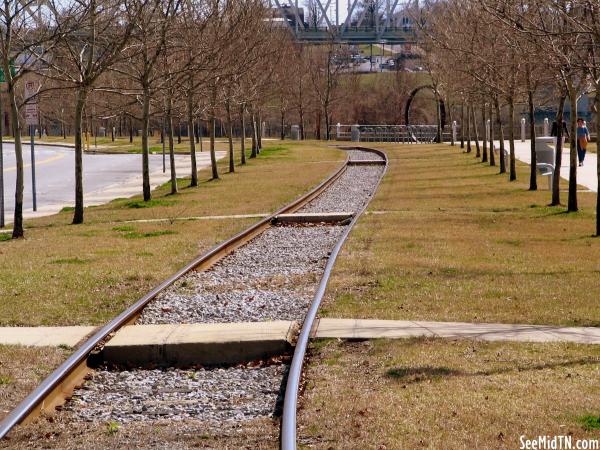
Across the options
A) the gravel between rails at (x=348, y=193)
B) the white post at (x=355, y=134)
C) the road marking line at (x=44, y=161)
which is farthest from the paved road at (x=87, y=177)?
the white post at (x=355, y=134)

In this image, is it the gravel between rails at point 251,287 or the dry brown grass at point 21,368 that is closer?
the dry brown grass at point 21,368

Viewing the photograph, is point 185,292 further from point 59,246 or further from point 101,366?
point 59,246

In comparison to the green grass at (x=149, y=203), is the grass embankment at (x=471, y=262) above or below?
above

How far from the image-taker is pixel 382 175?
38.0 m

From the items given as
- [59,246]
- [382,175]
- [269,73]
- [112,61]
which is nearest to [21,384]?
[59,246]

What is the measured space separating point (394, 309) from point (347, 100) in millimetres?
92136

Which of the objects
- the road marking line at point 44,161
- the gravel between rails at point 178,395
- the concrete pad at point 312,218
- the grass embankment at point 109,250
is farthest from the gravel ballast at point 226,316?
the road marking line at point 44,161

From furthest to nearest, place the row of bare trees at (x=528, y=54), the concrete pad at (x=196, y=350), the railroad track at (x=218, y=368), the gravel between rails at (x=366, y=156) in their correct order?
the gravel between rails at (x=366, y=156), the row of bare trees at (x=528, y=54), the concrete pad at (x=196, y=350), the railroad track at (x=218, y=368)

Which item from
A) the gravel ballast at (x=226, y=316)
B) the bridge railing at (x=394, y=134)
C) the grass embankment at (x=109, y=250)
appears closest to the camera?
the gravel ballast at (x=226, y=316)

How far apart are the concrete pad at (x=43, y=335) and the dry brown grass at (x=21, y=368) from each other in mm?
265

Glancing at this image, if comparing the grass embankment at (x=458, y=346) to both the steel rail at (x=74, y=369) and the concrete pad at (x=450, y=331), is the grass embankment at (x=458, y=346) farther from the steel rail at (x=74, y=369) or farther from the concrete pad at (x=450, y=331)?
the steel rail at (x=74, y=369)

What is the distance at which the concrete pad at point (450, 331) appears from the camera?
9.89 metres

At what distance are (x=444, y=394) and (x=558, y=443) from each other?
1.46 metres

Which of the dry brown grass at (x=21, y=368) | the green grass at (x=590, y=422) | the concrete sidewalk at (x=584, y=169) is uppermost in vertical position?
the green grass at (x=590, y=422)
